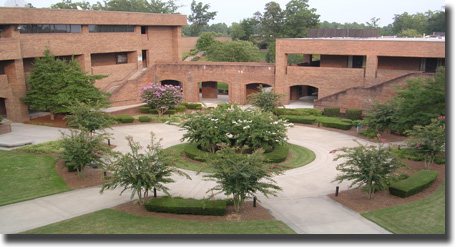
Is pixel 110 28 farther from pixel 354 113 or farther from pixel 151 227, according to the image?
pixel 151 227

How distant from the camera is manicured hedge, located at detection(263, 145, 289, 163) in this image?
878 inches

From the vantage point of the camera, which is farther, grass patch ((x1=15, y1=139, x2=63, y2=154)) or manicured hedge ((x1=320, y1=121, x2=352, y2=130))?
manicured hedge ((x1=320, y1=121, x2=352, y2=130))

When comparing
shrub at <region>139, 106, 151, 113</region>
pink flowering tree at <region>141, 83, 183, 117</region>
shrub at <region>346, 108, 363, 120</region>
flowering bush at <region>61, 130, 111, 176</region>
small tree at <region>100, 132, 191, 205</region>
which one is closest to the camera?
small tree at <region>100, 132, 191, 205</region>

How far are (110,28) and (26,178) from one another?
24.5m

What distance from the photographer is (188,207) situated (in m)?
15.3

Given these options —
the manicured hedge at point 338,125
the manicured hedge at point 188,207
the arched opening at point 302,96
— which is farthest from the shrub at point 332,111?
the manicured hedge at point 188,207

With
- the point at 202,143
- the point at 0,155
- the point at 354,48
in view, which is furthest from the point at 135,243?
the point at 354,48

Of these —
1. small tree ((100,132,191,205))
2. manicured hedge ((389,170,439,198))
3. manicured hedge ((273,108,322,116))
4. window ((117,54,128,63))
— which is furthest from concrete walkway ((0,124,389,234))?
window ((117,54,128,63))

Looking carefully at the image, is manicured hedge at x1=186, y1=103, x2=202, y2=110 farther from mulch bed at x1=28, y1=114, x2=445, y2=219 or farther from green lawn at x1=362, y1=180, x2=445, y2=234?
green lawn at x1=362, y1=180, x2=445, y2=234

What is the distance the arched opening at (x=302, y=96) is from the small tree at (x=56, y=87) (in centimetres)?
1878

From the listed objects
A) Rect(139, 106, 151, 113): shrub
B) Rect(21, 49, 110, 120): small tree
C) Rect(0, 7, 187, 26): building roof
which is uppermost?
Rect(0, 7, 187, 26): building roof

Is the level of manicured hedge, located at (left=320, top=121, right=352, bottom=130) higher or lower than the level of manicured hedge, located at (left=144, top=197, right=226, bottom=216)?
higher

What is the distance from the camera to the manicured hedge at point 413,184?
54.8ft

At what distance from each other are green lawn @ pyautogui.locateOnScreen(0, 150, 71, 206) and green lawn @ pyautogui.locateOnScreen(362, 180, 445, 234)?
43.6ft
